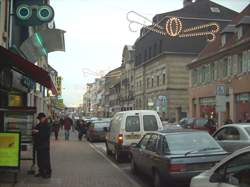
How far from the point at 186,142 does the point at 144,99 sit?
61747 mm

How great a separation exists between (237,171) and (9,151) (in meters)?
7.30

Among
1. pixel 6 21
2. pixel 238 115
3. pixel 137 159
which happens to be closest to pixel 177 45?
pixel 238 115

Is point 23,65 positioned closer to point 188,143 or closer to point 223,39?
point 188,143

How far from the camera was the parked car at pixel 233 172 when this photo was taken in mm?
6238

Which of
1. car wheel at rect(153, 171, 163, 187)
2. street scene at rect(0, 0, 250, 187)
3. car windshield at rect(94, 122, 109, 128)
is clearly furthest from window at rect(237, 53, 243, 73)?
car wheel at rect(153, 171, 163, 187)

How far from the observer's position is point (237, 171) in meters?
6.41

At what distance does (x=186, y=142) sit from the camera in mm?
12391

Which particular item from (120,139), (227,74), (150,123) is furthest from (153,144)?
(227,74)

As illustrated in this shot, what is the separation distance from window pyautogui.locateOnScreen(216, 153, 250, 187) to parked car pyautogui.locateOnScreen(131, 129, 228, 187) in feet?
14.9

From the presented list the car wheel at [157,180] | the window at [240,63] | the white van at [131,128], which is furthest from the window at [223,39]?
the car wheel at [157,180]

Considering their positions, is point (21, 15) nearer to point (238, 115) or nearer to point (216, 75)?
point (238, 115)

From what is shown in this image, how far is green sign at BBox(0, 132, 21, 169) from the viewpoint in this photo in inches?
493

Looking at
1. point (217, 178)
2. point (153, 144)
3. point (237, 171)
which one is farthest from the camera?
point (153, 144)

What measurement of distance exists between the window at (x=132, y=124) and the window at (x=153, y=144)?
18.4 feet
